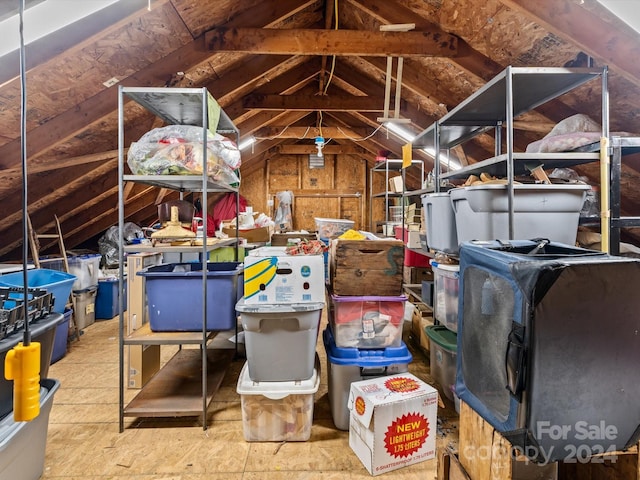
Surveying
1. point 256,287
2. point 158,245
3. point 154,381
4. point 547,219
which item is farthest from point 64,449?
point 547,219

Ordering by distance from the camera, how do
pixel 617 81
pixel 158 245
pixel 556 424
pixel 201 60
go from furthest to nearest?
pixel 201 60
pixel 617 81
pixel 158 245
pixel 556 424

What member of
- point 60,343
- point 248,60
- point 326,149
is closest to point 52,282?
point 60,343

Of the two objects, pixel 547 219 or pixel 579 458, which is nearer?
pixel 579 458

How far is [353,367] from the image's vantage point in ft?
5.81

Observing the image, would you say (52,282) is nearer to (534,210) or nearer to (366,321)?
(366,321)

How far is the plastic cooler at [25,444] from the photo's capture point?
119 centimetres

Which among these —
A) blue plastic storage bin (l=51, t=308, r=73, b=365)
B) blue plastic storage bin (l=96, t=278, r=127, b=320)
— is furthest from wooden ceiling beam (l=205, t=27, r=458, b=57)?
blue plastic storage bin (l=96, t=278, r=127, b=320)

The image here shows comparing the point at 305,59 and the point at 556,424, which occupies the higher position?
the point at 305,59

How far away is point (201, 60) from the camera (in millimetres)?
2695

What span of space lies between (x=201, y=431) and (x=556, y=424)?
1623 mm

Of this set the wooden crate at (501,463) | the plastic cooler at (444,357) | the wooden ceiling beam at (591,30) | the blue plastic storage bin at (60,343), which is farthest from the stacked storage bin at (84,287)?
the wooden ceiling beam at (591,30)

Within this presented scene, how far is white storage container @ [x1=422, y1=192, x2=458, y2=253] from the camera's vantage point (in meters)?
2.13

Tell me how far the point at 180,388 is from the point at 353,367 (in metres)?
1.06

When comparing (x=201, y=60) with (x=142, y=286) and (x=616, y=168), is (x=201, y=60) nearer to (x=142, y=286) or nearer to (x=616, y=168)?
(x=142, y=286)
